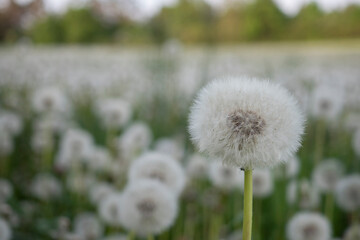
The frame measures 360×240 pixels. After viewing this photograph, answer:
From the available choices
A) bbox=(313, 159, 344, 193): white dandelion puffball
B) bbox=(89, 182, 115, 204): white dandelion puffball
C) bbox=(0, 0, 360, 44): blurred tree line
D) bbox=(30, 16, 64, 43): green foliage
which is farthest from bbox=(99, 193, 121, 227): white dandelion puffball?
bbox=(30, 16, 64, 43): green foliage

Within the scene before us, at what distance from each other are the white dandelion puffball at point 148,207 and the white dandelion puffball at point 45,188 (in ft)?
3.94

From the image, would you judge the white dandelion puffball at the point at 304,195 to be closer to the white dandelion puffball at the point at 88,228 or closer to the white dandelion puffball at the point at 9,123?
the white dandelion puffball at the point at 88,228

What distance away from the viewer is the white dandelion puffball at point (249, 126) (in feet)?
2.94

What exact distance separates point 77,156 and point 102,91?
338cm

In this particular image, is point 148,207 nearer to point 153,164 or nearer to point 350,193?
point 153,164

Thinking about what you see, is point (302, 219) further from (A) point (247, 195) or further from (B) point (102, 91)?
(B) point (102, 91)

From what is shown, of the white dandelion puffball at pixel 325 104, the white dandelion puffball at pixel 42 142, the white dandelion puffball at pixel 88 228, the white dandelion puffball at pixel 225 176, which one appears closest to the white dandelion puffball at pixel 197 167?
the white dandelion puffball at pixel 225 176

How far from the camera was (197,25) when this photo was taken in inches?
484

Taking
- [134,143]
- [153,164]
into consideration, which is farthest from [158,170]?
[134,143]

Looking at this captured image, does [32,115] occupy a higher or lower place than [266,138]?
higher

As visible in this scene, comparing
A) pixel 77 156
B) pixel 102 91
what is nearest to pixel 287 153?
pixel 77 156

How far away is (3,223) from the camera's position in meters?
1.69

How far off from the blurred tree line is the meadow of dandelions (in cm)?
66

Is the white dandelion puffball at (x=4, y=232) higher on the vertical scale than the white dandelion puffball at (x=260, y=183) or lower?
lower
